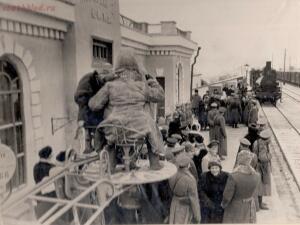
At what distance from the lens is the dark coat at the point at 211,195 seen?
2.77 meters

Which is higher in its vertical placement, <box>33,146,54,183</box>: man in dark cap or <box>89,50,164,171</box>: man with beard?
<box>89,50,164,171</box>: man with beard

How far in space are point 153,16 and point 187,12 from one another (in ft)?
0.87

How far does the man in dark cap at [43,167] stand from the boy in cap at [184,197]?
823mm

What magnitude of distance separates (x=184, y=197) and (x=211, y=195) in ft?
1.11

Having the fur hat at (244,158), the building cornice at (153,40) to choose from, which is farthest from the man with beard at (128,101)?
the building cornice at (153,40)

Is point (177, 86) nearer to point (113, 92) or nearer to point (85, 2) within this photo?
point (85, 2)

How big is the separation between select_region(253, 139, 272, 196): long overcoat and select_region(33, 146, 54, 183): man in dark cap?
75.3 inches

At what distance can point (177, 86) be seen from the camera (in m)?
4.32

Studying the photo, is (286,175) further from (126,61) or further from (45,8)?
(45,8)

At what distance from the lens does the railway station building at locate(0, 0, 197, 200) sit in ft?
9.07

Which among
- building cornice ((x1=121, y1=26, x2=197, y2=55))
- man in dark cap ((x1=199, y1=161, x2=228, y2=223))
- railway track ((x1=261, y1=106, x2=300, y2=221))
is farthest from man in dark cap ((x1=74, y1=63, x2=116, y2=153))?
railway track ((x1=261, y1=106, x2=300, y2=221))

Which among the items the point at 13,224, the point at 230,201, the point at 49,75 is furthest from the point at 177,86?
the point at 13,224

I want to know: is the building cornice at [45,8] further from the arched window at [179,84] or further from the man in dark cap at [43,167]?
the arched window at [179,84]

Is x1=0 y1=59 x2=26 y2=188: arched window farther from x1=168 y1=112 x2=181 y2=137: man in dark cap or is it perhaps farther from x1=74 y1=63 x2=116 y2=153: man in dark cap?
x1=168 y1=112 x2=181 y2=137: man in dark cap
